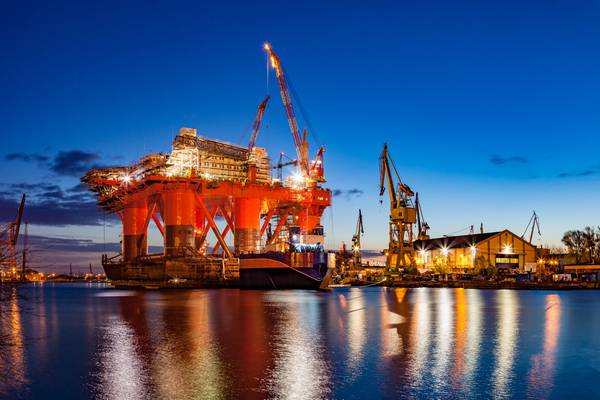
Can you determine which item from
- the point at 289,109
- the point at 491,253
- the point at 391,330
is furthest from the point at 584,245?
the point at 391,330

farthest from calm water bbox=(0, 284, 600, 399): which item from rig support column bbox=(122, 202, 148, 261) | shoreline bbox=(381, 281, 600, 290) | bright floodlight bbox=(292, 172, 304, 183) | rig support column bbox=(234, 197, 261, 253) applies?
rig support column bbox=(122, 202, 148, 261)

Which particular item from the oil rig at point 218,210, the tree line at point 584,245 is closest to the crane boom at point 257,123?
the oil rig at point 218,210

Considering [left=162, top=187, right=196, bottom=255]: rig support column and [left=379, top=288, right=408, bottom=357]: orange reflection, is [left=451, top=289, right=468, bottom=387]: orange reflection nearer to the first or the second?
[left=379, top=288, right=408, bottom=357]: orange reflection

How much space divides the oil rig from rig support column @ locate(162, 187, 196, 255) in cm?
15

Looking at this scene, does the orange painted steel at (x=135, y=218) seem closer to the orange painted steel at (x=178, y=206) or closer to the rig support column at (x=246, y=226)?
the orange painted steel at (x=178, y=206)

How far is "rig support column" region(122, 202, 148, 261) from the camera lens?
105 meters

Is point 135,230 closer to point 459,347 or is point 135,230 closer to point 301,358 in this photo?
point 459,347

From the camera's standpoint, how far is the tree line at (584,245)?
405 ft

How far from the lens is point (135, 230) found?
105m

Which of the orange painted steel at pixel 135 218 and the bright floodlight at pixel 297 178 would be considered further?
the orange painted steel at pixel 135 218

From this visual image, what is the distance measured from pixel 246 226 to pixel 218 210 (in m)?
16.9

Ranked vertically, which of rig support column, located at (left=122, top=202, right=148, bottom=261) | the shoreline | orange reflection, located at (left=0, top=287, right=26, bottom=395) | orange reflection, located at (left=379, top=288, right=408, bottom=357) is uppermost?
rig support column, located at (left=122, top=202, right=148, bottom=261)

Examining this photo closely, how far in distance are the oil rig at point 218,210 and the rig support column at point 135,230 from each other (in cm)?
18

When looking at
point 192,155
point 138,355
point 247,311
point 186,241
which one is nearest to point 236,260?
point 186,241
